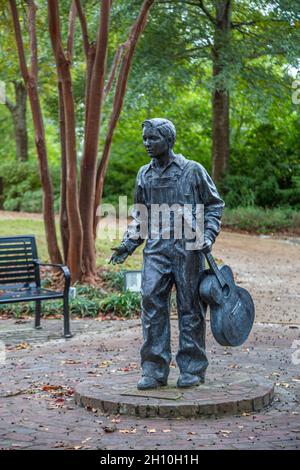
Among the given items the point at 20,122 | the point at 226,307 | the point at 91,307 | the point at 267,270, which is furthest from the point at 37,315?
the point at 20,122

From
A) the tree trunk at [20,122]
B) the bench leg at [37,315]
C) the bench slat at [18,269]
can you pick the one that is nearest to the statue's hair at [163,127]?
the bench leg at [37,315]

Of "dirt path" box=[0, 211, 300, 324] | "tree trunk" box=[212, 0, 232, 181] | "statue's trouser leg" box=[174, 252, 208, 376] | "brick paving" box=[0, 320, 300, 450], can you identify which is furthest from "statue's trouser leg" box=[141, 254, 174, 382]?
"tree trunk" box=[212, 0, 232, 181]

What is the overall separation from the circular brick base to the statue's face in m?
1.94

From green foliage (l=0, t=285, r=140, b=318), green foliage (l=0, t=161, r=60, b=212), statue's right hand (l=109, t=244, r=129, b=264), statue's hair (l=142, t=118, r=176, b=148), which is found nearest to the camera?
statue's hair (l=142, t=118, r=176, b=148)

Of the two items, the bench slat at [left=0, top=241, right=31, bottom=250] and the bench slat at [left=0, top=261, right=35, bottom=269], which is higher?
Result: the bench slat at [left=0, top=241, right=31, bottom=250]

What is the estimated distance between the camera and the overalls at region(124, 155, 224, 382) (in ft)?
22.7

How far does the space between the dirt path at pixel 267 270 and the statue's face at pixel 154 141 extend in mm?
5122

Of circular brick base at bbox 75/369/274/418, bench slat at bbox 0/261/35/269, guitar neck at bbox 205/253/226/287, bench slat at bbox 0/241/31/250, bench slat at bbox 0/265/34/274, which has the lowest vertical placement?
circular brick base at bbox 75/369/274/418

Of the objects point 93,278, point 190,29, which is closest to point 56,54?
point 93,278

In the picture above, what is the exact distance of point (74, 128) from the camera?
42.0 feet

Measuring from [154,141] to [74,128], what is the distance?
6.11 metres

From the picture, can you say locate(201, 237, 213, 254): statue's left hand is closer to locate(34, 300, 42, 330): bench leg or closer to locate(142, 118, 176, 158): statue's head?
locate(142, 118, 176, 158): statue's head

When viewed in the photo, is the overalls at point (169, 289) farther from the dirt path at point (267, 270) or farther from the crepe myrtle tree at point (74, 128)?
the crepe myrtle tree at point (74, 128)

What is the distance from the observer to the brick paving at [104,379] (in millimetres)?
5832
